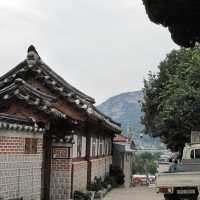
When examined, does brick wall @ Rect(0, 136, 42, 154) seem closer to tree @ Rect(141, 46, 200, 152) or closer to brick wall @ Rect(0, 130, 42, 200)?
brick wall @ Rect(0, 130, 42, 200)

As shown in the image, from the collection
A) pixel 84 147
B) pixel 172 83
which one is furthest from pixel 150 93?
pixel 84 147

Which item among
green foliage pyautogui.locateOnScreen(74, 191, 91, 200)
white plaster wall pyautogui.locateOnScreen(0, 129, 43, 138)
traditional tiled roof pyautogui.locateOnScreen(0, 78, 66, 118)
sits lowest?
green foliage pyautogui.locateOnScreen(74, 191, 91, 200)

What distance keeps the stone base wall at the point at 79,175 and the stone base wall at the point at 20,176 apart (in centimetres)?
401

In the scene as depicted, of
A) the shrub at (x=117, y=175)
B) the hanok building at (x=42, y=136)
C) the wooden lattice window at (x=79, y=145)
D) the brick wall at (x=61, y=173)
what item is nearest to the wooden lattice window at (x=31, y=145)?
the hanok building at (x=42, y=136)

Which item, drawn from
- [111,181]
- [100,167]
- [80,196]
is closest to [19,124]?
[80,196]

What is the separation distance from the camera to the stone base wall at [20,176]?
18703 mm

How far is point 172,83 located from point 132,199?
1332cm

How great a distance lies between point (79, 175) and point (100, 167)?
944cm

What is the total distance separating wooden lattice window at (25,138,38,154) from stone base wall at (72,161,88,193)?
452cm

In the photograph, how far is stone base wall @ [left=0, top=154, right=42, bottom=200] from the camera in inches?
736

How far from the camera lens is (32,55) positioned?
28266 millimetres

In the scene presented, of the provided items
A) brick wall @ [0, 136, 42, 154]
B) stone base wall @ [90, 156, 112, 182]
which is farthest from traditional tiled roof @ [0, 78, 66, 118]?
stone base wall @ [90, 156, 112, 182]

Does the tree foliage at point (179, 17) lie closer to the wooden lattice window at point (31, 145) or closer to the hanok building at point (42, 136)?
the hanok building at point (42, 136)

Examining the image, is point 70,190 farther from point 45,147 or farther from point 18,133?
point 18,133
